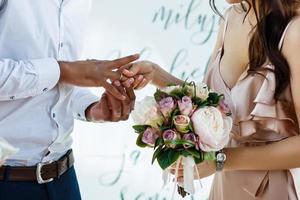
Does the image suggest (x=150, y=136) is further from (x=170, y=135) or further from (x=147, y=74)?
(x=147, y=74)

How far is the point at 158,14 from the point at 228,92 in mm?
828

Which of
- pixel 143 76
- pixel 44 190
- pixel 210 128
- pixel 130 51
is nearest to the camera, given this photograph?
pixel 210 128

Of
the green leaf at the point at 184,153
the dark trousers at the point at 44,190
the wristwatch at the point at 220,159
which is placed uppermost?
the green leaf at the point at 184,153

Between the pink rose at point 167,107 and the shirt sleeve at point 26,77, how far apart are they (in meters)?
0.28

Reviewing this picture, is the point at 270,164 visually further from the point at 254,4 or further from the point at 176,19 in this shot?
the point at 176,19

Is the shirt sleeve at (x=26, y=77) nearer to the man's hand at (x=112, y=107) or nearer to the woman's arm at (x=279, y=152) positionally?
the man's hand at (x=112, y=107)

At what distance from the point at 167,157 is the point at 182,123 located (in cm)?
9

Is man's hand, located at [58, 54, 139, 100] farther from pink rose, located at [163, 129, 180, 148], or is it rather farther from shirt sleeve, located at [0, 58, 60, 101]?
pink rose, located at [163, 129, 180, 148]

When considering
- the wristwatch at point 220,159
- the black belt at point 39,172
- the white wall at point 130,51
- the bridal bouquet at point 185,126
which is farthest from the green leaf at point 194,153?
the white wall at point 130,51

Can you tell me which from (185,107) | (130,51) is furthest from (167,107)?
(130,51)

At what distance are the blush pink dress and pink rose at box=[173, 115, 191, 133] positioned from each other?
0.18 m

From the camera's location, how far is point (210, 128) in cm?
134

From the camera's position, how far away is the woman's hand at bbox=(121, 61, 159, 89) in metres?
1.59

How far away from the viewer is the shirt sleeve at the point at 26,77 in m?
1.41
